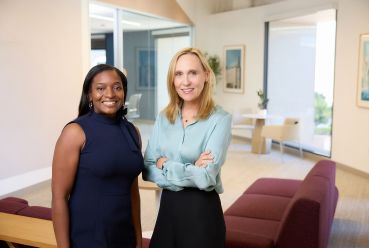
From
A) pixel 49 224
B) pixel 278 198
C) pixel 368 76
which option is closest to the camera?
→ pixel 49 224

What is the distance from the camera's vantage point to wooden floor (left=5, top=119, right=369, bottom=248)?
4080 millimetres

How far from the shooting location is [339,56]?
6.79m

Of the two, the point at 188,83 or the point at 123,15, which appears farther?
the point at 123,15

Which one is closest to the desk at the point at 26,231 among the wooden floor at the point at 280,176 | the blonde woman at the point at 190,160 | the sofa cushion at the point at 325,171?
the blonde woman at the point at 190,160

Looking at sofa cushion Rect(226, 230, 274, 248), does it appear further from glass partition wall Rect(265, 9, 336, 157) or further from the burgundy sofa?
glass partition wall Rect(265, 9, 336, 157)

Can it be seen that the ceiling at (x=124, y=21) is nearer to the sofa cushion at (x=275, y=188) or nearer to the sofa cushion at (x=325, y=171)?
the sofa cushion at (x=275, y=188)

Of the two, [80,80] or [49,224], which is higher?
[80,80]

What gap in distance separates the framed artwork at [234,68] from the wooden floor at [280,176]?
174 cm

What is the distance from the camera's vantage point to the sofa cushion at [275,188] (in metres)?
3.88

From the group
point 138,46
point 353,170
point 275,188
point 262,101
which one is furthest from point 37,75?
point 353,170

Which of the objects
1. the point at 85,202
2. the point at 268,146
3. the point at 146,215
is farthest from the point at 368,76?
the point at 85,202

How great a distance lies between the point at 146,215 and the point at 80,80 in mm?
2694

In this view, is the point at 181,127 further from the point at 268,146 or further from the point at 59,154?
the point at 268,146

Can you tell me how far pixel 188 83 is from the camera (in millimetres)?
1753
